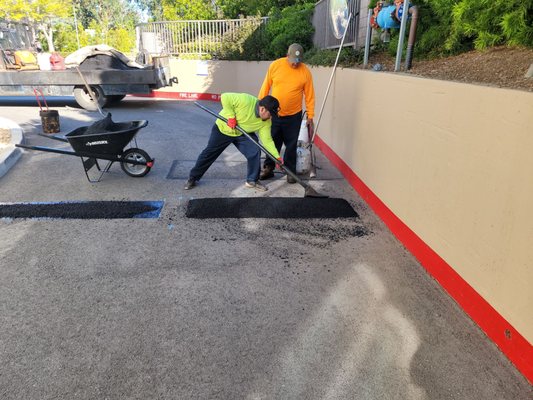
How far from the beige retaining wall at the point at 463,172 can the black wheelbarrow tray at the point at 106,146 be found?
3.18m

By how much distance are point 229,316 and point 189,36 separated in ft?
49.2

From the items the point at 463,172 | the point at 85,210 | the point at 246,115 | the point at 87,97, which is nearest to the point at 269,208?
the point at 246,115

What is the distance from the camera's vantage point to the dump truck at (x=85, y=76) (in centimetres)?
1211

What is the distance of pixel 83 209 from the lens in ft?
15.5

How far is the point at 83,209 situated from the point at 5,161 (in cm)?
244

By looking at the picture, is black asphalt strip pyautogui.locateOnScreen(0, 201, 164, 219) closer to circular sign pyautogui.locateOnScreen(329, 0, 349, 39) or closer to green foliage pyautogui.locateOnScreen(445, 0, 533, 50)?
green foliage pyautogui.locateOnScreen(445, 0, 533, 50)

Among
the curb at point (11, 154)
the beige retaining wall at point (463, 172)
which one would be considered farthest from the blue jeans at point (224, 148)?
the curb at point (11, 154)

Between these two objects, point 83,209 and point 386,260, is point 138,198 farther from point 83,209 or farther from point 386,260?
point 386,260

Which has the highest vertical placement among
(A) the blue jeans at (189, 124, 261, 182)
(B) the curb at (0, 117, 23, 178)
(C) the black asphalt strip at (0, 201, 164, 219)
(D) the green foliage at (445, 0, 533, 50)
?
(D) the green foliage at (445, 0, 533, 50)

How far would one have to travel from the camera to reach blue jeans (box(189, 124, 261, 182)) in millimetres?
5219

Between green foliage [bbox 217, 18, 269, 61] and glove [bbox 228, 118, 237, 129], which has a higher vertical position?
green foliage [bbox 217, 18, 269, 61]

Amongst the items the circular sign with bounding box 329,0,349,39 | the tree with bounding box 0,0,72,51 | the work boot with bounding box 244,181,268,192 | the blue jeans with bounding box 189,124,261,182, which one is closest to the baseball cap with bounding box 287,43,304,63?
the blue jeans with bounding box 189,124,261,182

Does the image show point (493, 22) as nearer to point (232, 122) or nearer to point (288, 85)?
point (288, 85)

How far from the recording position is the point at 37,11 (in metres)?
27.0
